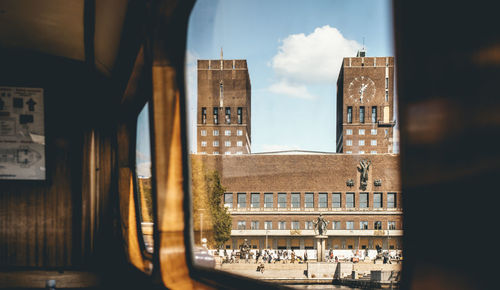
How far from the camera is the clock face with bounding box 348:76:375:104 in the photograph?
1.09m

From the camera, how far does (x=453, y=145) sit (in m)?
0.47

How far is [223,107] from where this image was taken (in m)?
2.03

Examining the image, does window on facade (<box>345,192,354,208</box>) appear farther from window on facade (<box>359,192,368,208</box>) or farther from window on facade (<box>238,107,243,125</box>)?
window on facade (<box>238,107,243,125</box>)

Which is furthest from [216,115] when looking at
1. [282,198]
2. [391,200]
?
[282,198]


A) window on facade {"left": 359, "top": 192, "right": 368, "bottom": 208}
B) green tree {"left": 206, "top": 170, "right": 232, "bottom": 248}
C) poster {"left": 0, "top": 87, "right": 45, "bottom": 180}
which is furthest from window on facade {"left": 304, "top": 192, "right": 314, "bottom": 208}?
poster {"left": 0, "top": 87, "right": 45, "bottom": 180}

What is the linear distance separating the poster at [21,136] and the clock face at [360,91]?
3562 mm

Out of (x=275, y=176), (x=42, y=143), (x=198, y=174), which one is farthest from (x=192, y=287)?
(x=42, y=143)

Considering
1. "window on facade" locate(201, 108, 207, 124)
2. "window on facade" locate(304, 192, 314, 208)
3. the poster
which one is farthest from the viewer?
the poster

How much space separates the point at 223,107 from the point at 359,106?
3.23 feet

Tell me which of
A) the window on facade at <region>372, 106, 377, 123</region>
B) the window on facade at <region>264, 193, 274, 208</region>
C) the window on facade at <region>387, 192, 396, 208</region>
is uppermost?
the window on facade at <region>372, 106, 377, 123</region>

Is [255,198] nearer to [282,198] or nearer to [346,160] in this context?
[346,160]

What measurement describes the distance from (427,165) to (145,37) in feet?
5.70

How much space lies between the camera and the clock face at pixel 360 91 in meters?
1.09

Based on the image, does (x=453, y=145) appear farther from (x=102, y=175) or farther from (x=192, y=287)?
(x=102, y=175)
